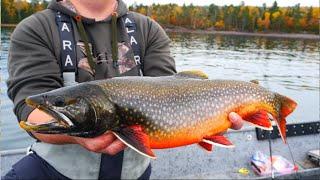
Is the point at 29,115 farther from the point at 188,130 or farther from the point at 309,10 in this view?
the point at 309,10

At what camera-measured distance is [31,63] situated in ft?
11.4

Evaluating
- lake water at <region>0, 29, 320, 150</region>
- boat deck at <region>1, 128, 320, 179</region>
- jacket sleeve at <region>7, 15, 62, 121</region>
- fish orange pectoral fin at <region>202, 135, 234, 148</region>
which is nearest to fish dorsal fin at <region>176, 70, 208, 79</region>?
fish orange pectoral fin at <region>202, 135, 234, 148</region>

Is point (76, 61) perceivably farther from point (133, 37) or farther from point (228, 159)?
point (228, 159)

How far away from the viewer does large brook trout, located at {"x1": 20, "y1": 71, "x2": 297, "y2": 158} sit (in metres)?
2.77

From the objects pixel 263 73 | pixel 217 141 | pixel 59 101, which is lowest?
pixel 263 73

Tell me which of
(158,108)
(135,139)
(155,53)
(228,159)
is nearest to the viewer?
(135,139)

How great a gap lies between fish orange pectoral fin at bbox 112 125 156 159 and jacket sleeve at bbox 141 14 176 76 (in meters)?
1.15

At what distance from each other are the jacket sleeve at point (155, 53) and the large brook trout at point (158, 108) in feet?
2.02

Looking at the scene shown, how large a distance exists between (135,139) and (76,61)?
111 centimetres

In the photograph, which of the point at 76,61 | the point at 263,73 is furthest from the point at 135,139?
the point at 263,73

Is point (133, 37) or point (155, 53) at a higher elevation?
point (133, 37)

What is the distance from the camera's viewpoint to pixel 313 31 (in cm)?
11506

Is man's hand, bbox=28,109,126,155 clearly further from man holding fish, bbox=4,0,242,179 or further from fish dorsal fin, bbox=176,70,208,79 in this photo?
fish dorsal fin, bbox=176,70,208,79

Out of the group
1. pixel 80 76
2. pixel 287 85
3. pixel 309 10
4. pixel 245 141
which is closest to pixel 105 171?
pixel 80 76
